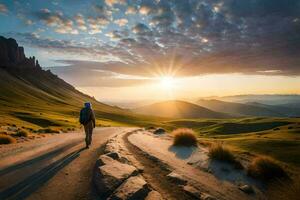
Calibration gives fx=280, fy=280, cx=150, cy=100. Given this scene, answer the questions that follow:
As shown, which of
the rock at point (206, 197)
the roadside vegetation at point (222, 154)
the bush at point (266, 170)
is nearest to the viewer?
the rock at point (206, 197)

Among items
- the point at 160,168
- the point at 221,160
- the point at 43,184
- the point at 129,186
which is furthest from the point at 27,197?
the point at 221,160

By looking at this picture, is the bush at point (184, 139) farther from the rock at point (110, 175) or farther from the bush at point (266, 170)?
the rock at point (110, 175)

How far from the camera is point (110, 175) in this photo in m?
10.3

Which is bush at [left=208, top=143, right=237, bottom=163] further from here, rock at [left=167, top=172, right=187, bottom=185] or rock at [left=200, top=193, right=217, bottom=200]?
rock at [left=200, top=193, right=217, bottom=200]

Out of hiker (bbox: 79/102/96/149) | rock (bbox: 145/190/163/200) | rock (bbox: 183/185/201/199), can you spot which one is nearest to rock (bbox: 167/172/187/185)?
rock (bbox: 183/185/201/199)

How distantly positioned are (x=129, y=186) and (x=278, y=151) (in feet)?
108

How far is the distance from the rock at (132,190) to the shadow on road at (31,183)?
2741mm

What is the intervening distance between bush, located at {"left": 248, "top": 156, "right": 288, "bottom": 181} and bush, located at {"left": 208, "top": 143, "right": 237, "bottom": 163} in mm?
1625

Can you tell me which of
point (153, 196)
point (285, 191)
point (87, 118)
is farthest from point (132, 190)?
point (87, 118)

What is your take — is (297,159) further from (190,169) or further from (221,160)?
(190,169)

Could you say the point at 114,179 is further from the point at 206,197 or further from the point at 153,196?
the point at 206,197

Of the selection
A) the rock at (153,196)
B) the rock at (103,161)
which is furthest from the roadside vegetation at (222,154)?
the rock at (153,196)

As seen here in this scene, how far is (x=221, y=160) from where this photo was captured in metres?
15.3

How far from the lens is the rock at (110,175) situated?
9.09m
